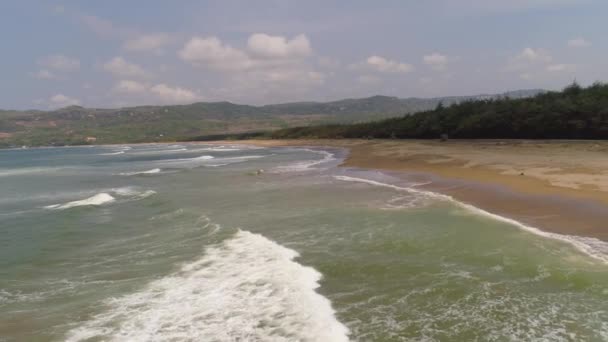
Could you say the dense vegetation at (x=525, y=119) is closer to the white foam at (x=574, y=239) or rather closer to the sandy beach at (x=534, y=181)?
the sandy beach at (x=534, y=181)

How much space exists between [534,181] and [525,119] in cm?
2875

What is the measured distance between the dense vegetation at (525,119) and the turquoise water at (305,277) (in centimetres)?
2871

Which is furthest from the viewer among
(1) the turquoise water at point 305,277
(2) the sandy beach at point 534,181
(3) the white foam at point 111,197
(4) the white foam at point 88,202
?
(3) the white foam at point 111,197

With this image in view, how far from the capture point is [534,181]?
63.9 ft

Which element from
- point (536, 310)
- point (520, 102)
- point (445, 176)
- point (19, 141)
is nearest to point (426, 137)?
point (520, 102)

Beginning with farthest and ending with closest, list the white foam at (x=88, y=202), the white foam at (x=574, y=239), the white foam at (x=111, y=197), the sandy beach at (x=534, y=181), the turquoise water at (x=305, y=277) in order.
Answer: the white foam at (x=111, y=197) < the white foam at (x=88, y=202) < the sandy beach at (x=534, y=181) < the white foam at (x=574, y=239) < the turquoise water at (x=305, y=277)

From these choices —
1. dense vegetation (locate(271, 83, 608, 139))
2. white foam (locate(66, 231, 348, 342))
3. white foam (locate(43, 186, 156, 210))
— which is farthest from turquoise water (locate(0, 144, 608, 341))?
dense vegetation (locate(271, 83, 608, 139))

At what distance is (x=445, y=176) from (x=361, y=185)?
16.4 feet

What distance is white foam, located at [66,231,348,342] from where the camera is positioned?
288 inches

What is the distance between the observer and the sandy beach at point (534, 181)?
13.2 meters

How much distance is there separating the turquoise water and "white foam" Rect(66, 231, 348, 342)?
0.04m

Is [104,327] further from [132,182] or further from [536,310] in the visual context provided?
[132,182]

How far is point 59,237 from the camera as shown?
15.6 m

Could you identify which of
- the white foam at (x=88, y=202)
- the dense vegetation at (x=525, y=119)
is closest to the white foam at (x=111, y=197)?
the white foam at (x=88, y=202)
